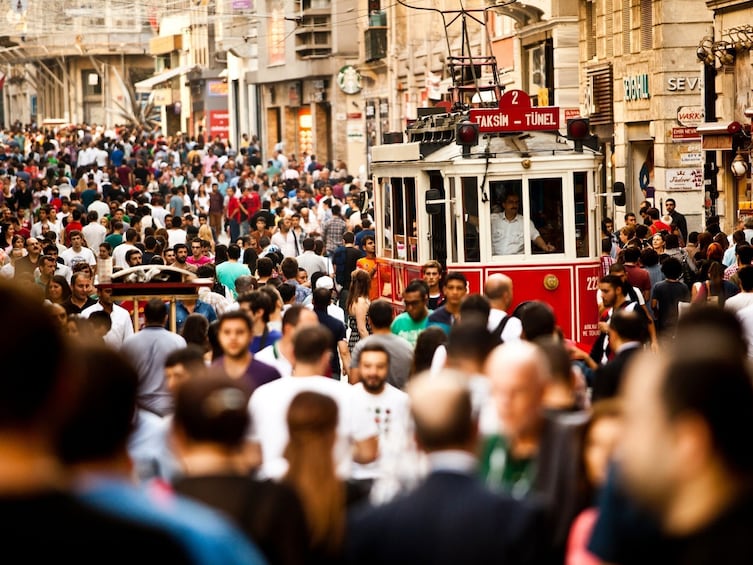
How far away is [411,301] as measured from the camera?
11.7 meters

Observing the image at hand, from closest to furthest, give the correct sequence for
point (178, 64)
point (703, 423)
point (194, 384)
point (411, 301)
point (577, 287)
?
1. point (703, 423)
2. point (194, 384)
3. point (411, 301)
4. point (577, 287)
5. point (178, 64)

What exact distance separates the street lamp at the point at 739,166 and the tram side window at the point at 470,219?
10.8 metres

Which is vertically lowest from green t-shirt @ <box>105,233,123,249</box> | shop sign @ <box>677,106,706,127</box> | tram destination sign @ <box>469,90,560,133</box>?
green t-shirt @ <box>105,233,123,249</box>

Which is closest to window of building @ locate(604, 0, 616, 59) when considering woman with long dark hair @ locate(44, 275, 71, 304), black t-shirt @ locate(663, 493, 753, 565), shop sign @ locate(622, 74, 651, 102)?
shop sign @ locate(622, 74, 651, 102)

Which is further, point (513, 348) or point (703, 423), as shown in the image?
point (513, 348)

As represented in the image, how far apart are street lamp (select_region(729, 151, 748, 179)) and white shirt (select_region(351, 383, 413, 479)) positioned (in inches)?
756

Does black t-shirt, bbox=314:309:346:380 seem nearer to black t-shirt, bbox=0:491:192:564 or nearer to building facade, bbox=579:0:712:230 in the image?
black t-shirt, bbox=0:491:192:564

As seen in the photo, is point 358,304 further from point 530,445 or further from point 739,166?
point 739,166

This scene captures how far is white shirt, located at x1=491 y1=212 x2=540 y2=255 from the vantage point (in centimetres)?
1705

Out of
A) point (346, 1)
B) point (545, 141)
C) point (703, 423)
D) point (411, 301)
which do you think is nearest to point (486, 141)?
point (545, 141)

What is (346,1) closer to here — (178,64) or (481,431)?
(178,64)

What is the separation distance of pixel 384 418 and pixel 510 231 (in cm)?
901

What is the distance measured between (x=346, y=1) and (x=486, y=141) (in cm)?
4088

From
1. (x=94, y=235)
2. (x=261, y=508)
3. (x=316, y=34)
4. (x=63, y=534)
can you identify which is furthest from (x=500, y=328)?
(x=316, y=34)
